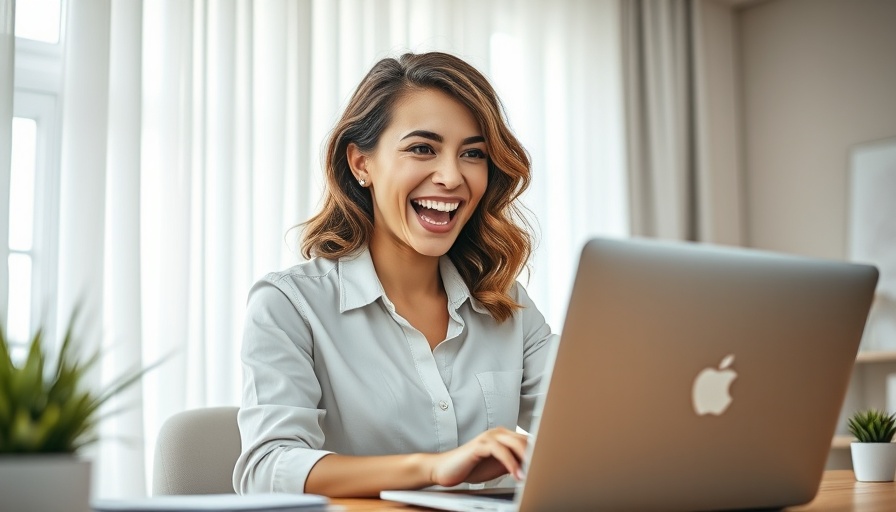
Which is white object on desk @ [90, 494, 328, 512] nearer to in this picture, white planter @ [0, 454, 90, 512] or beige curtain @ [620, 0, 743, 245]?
white planter @ [0, 454, 90, 512]

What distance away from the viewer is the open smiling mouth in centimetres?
184

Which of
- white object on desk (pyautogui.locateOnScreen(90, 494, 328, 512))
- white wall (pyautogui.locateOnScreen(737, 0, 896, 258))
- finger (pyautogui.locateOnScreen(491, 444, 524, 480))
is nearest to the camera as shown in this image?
white object on desk (pyautogui.locateOnScreen(90, 494, 328, 512))

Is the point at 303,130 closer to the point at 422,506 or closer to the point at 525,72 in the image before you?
the point at 525,72

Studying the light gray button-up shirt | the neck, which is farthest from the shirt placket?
the neck

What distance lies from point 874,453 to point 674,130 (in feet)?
9.25

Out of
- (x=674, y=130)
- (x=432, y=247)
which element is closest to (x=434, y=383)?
(x=432, y=247)

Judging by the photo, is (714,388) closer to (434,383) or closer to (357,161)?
(434,383)

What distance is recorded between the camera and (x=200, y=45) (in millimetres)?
3039

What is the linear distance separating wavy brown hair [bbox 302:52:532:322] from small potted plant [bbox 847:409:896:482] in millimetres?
669

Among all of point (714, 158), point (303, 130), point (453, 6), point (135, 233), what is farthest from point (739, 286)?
point (714, 158)

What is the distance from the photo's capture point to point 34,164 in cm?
275

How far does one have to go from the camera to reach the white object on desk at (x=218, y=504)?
82cm

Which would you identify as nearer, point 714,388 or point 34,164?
point 714,388

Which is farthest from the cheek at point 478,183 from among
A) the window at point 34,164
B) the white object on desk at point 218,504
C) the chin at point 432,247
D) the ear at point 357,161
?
the window at point 34,164
